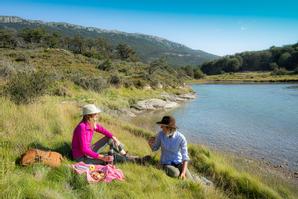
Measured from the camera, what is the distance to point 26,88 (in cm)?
1324

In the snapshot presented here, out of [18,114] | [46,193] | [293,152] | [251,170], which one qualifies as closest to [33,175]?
[46,193]

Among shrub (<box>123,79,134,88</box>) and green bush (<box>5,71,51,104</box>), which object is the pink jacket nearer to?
green bush (<box>5,71,51,104</box>)

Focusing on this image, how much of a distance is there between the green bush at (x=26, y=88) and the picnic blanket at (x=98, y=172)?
23.8ft

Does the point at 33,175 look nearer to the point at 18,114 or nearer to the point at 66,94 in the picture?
the point at 18,114

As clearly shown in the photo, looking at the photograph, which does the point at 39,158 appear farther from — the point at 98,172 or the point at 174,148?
the point at 174,148

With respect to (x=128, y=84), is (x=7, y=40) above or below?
below

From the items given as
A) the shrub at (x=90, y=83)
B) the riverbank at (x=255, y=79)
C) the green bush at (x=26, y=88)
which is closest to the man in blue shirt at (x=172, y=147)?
the green bush at (x=26, y=88)

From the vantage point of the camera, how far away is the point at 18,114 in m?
9.94

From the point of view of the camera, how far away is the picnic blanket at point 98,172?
20.5 ft

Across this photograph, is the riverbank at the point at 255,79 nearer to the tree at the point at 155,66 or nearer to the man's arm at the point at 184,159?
the tree at the point at 155,66

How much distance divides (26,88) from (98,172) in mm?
7941

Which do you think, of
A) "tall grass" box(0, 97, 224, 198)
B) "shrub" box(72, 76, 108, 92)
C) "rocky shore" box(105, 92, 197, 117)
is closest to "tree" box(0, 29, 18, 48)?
"shrub" box(72, 76, 108, 92)

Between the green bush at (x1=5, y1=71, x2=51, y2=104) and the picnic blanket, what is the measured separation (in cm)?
724

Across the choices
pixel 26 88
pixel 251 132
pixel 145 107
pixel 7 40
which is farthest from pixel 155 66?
pixel 26 88
